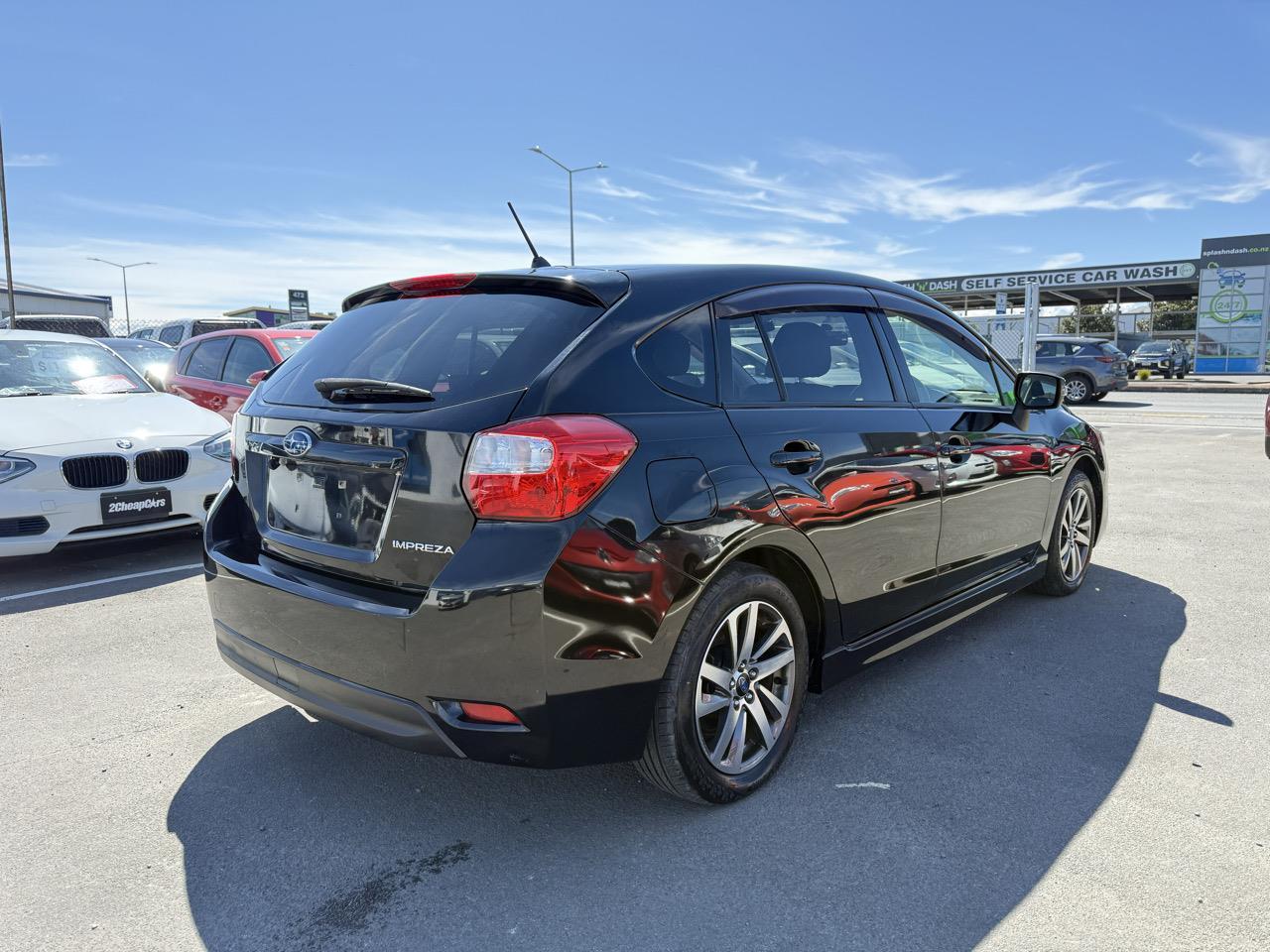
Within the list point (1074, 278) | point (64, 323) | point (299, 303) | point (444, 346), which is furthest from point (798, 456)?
point (299, 303)

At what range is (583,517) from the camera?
91.3 inches

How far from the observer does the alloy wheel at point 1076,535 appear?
4.84 m

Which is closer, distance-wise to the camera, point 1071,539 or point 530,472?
point 530,472

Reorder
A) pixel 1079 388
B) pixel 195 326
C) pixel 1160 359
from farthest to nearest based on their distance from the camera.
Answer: pixel 1160 359, pixel 1079 388, pixel 195 326

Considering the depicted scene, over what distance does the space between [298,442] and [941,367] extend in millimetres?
2696

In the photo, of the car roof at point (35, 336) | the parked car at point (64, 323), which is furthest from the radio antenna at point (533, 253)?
the parked car at point (64, 323)

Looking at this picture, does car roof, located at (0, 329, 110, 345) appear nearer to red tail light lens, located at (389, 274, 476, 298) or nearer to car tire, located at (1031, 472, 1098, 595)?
red tail light lens, located at (389, 274, 476, 298)

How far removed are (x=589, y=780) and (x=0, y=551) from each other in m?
4.27

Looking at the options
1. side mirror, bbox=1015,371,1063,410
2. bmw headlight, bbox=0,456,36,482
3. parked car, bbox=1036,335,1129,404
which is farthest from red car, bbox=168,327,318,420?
parked car, bbox=1036,335,1129,404

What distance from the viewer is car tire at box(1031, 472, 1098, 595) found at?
4754 millimetres

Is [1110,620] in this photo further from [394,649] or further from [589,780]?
[394,649]

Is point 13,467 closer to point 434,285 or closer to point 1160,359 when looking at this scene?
point 434,285

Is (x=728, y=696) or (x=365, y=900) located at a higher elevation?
(x=728, y=696)

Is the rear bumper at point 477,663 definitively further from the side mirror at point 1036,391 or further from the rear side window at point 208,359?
the rear side window at point 208,359
